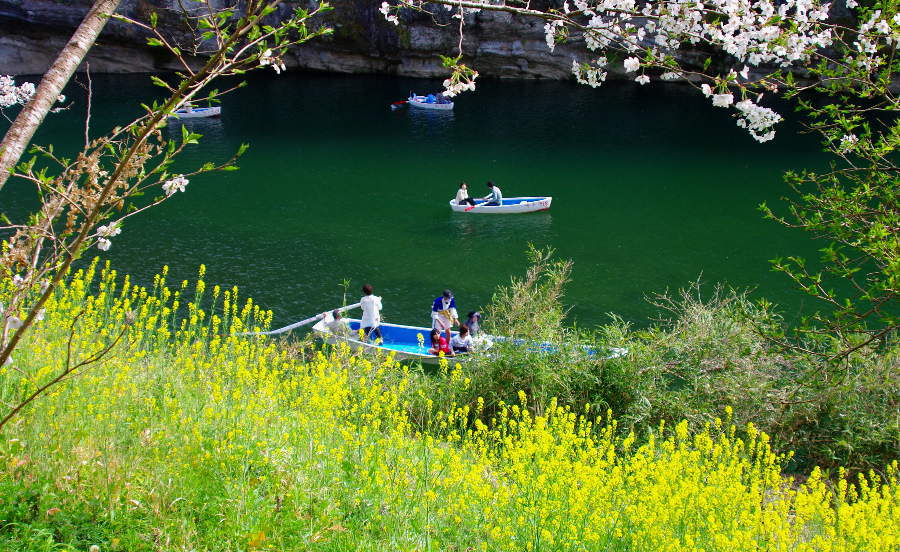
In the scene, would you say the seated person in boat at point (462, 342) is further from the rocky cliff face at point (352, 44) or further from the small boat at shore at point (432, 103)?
the rocky cliff face at point (352, 44)

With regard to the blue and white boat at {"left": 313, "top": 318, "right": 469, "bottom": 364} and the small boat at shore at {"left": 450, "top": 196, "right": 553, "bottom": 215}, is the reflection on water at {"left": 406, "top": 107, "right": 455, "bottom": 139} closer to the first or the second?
the small boat at shore at {"left": 450, "top": 196, "right": 553, "bottom": 215}

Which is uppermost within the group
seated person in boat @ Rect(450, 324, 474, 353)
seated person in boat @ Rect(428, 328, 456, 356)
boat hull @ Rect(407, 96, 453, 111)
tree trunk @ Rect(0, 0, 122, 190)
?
tree trunk @ Rect(0, 0, 122, 190)

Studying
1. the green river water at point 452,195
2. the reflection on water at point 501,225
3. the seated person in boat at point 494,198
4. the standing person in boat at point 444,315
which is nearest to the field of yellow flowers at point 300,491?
the standing person in boat at point 444,315

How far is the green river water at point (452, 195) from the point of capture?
18.0m

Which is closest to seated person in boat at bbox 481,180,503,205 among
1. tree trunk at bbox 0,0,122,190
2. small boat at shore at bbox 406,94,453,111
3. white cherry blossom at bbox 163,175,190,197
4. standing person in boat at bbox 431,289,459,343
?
standing person in boat at bbox 431,289,459,343

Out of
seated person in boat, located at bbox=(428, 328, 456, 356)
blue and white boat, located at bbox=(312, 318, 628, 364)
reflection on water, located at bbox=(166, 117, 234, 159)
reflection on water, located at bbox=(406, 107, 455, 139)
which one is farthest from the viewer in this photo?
reflection on water, located at bbox=(406, 107, 455, 139)

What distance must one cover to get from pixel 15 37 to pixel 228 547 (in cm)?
4581

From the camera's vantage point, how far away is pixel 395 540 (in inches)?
183

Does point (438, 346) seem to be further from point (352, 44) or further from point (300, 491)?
point (352, 44)

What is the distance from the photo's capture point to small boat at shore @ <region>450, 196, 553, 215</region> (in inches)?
885

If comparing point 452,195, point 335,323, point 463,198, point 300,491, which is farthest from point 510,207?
point 300,491

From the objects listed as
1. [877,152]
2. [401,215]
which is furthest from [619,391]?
[401,215]

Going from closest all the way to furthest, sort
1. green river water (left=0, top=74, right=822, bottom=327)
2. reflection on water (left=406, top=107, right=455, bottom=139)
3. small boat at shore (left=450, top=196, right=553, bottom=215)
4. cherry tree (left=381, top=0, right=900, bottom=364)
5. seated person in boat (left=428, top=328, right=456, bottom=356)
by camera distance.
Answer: cherry tree (left=381, top=0, right=900, bottom=364) < seated person in boat (left=428, top=328, right=456, bottom=356) < green river water (left=0, top=74, right=822, bottom=327) < small boat at shore (left=450, top=196, right=553, bottom=215) < reflection on water (left=406, top=107, right=455, bottom=139)

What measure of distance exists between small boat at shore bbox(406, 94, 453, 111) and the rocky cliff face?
21.3 feet
